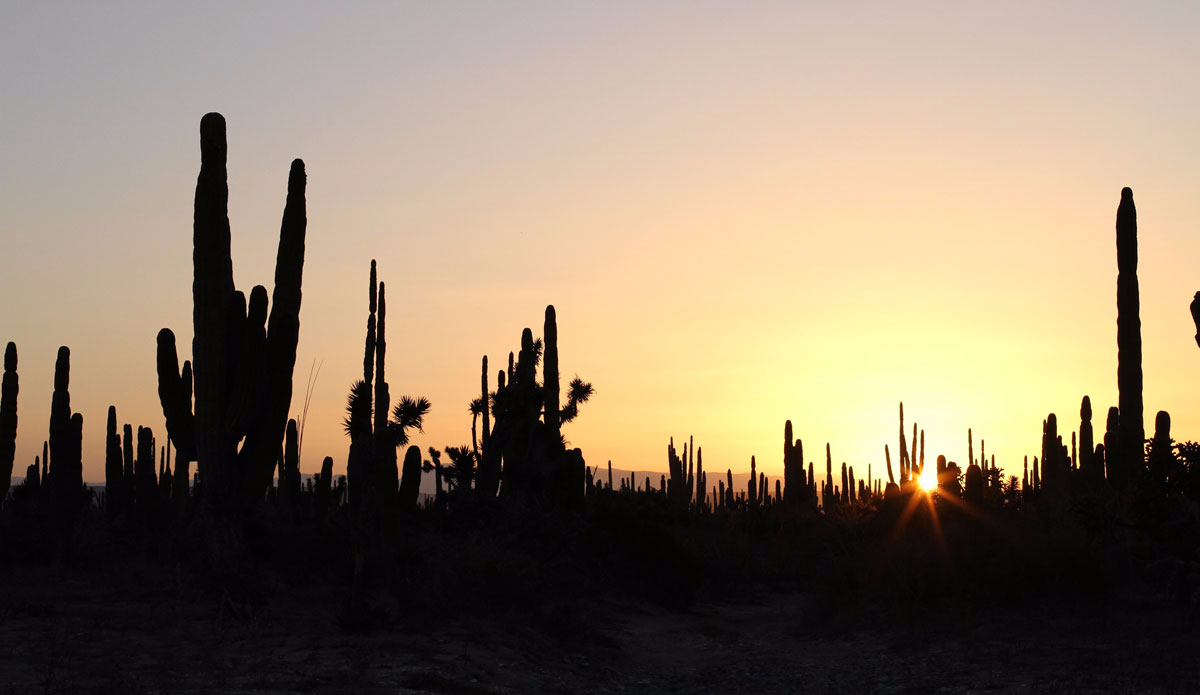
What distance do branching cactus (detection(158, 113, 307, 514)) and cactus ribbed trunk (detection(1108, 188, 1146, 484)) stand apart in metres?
13.6

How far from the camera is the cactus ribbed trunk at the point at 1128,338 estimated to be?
19422 mm

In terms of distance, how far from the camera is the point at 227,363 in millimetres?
17266

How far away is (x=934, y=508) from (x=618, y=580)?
6932mm

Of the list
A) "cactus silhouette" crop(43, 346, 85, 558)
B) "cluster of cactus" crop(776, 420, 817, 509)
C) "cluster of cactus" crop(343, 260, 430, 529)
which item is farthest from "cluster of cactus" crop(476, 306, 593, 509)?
"cluster of cactus" crop(776, 420, 817, 509)

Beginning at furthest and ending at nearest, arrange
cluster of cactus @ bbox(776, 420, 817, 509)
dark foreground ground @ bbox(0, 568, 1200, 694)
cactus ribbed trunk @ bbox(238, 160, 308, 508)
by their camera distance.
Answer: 1. cluster of cactus @ bbox(776, 420, 817, 509)
2. cactus ribbed trunk @ bbox(238, 160, 308, 508)
3. dark foreground ground @ bbox(0, 568, 1200, 694)

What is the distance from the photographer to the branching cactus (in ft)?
55.1

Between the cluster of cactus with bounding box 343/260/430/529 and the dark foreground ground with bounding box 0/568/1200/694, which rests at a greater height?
the cluster of cactus with bounding box 343/260/430/529

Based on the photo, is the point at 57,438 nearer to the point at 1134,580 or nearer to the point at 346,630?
the point at 346,630

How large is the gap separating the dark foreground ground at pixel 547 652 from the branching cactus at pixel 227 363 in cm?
210

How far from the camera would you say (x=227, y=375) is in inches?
679

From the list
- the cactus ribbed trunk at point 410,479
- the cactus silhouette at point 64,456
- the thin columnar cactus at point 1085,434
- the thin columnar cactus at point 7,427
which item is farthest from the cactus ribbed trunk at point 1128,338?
the thin columnar cactus at point 7,427

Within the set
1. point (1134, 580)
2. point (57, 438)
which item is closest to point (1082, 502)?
point (1134, 580)

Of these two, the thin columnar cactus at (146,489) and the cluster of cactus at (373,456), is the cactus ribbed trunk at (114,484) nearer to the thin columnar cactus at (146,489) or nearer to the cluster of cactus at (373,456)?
the thin columnar cactus at (146,489)

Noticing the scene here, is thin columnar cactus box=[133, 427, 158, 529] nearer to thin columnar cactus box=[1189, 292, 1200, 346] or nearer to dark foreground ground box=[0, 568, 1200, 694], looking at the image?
dark foreground ground box=[0, 568, 1200, 694]
